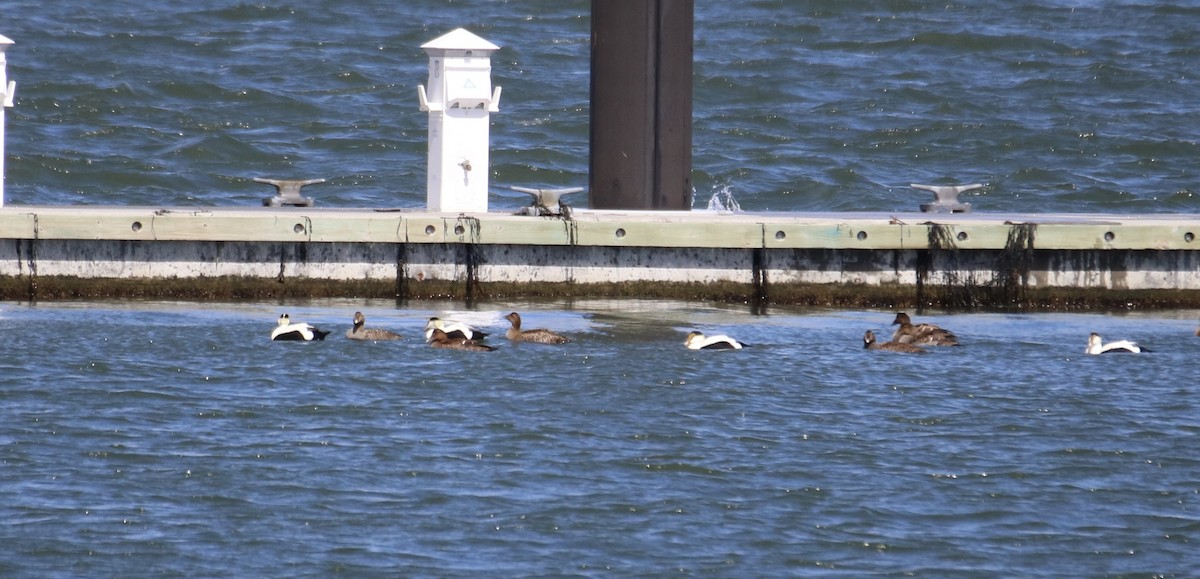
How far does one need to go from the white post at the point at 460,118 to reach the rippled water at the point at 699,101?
8645mm

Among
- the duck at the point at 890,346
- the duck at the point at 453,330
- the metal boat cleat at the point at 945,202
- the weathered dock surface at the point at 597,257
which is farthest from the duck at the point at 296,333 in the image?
the metal boat cleat at the point at 945,202

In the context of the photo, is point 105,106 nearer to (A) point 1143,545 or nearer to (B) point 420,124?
(B) point 420,124

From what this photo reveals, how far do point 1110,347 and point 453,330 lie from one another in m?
6.25

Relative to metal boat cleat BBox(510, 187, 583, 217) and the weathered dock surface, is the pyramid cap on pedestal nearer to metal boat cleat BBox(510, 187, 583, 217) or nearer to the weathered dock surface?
metal boat cleat BBox(510, 187, 583, 217)

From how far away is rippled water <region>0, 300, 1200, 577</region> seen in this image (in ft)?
37.8

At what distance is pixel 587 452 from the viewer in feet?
45.4

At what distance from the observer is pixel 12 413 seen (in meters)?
14.7

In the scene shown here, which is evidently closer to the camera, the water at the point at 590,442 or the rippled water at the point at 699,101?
the water at the point at 590,442

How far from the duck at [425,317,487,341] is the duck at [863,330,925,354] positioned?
3.76 metres

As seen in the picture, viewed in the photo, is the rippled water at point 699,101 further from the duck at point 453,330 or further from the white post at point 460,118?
the duck at point 453,330

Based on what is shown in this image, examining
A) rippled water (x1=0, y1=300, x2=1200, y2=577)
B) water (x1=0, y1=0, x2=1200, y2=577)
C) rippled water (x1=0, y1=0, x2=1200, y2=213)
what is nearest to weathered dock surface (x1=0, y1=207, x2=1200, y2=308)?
water (x1=0, y1=0, x2=1200, y2=577)

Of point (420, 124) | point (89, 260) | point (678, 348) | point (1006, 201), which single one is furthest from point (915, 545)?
point (420, 124)

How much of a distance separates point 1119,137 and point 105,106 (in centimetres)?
2082

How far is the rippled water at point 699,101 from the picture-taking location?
3397 cm
